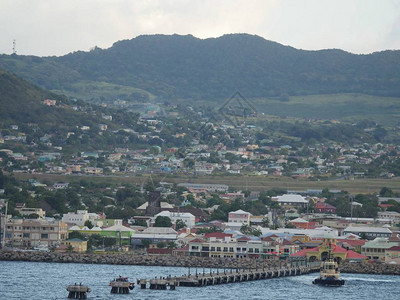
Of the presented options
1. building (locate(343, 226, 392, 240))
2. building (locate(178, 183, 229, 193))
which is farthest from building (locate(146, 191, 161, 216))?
building (locate(178, 183, 229, 193))

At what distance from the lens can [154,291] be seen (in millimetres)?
81000

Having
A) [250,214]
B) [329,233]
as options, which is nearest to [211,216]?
[250,214]

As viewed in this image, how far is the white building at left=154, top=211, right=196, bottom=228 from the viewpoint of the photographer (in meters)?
139

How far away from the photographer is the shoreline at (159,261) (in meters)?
107

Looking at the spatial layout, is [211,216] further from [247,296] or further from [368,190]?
[247,296]

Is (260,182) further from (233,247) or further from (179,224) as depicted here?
(233,247)

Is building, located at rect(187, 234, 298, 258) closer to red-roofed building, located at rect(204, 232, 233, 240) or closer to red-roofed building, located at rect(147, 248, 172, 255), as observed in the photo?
red-roofed building, located at rect(204, 232, 233, 240)

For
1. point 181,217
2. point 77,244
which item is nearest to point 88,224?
point 77,244

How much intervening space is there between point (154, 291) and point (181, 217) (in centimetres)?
5990

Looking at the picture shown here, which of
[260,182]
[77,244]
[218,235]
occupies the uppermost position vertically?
[260,182]

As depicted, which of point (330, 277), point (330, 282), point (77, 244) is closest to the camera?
point (330, 282)

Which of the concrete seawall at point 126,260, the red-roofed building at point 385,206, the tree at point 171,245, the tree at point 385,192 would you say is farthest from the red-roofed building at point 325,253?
the tree at point 385,192

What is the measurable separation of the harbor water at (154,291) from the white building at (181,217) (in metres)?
34.4

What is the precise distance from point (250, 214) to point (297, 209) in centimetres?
1202
